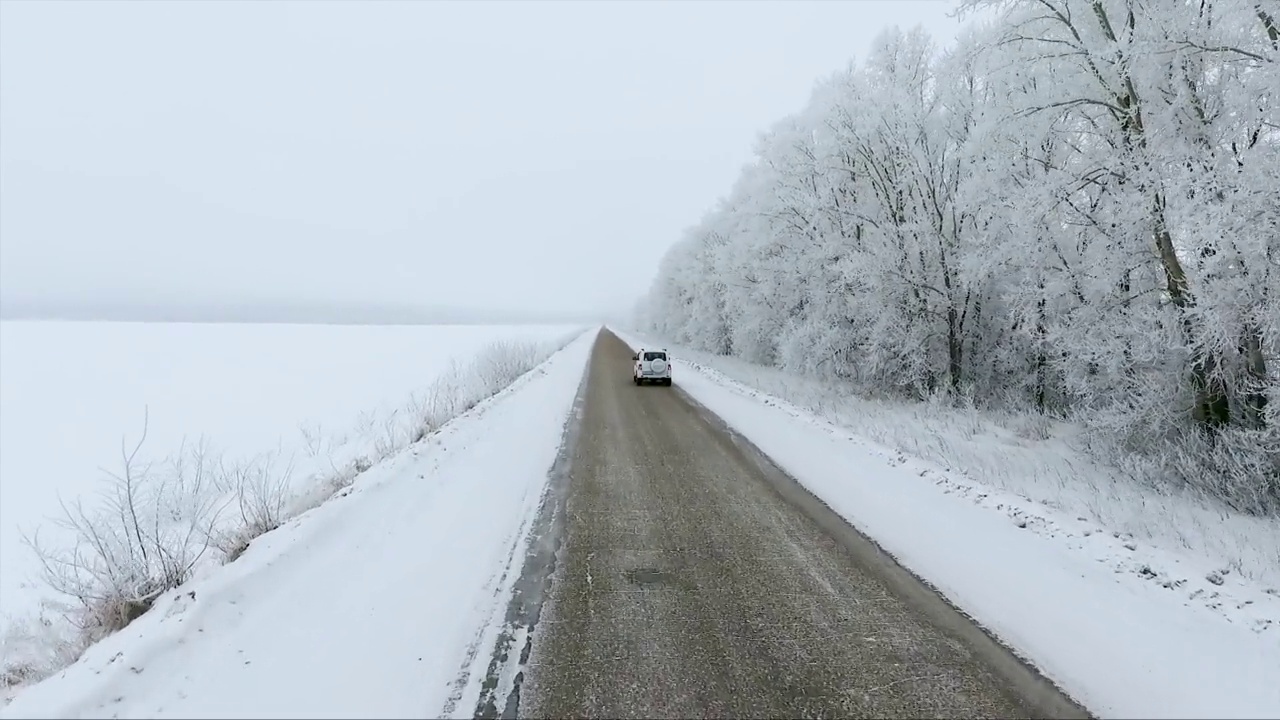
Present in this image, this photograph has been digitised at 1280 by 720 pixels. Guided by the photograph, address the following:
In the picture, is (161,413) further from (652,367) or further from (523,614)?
(523,614)

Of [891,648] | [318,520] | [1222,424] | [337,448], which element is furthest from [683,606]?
[337,448]

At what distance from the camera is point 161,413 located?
2375 centimetres

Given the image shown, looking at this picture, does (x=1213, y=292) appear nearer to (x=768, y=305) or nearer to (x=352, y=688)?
(x=352, y=688)

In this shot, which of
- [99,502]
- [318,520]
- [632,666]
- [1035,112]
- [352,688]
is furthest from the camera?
[99,502]

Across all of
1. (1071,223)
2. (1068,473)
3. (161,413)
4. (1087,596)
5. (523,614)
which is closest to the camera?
(523,614)

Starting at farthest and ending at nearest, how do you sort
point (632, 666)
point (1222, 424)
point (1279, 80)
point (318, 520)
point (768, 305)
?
1. point (768, 305)
2. point (1222, 424)
3. point (1279, 80)
4. point (318, 520)
5. point (632, 666)

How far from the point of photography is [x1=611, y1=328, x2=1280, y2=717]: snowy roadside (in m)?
3.53

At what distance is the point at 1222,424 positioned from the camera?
30.0 feet

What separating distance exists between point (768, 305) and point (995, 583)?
71.8 feet

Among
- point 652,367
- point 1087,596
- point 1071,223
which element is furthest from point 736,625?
point 652,367

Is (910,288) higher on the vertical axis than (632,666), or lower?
higher

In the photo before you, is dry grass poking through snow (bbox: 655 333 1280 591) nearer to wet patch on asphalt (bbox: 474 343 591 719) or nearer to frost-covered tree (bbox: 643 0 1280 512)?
frost-covered tree (bbox: 643 0 1280 512)

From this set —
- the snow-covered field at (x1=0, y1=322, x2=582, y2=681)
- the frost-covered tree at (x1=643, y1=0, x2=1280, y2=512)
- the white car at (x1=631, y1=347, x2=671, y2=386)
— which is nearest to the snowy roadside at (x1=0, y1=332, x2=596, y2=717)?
the snow-covered field at (x1=0, y1=322, x2=582, y2=681)

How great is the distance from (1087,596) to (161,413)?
97.0 ft
